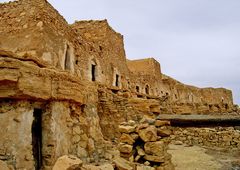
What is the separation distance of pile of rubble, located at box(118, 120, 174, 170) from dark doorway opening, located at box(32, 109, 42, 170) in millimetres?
1557

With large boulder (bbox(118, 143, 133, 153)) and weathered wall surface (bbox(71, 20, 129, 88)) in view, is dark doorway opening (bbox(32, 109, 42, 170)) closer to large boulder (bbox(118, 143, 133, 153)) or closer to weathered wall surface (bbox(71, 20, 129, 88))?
large boulder (bbox(118, 143, 133, 153))

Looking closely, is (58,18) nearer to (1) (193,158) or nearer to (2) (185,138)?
(2) (185,138)

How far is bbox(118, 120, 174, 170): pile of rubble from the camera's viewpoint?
527 cm

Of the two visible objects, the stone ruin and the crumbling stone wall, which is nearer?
the stone ruin

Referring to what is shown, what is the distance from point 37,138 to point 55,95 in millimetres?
887

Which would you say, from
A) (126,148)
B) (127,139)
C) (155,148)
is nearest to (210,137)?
(155,148)

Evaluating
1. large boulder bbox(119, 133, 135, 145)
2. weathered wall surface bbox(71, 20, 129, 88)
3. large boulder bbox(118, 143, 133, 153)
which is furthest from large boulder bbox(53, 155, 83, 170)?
weathered wall surface bbox(71, 20, 129, 88)

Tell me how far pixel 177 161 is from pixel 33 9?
8862 millimetres

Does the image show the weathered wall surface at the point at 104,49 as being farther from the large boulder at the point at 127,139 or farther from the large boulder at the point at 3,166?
the large boulder at the point at 3,166

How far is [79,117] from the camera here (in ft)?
20.3

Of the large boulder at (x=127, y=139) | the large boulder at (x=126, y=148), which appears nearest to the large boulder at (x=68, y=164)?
the large boulder at (x=126, y=148)

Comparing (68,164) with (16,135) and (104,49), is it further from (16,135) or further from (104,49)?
(104,49)

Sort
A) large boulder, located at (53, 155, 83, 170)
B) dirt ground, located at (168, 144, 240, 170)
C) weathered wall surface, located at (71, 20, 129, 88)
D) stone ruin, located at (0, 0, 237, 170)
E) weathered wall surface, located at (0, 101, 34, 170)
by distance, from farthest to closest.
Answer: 1. weathered wall surface, located at (71, 20, 129, 88)
2. dirt ground, located at (168, 144, 240, 170)
3. stone ruin, located at (0, 0, 237, 170)
4. weathered wall surface, located at (0, 101, 34, 170)
5. large boulder, located at (53, 155, 83, 170)

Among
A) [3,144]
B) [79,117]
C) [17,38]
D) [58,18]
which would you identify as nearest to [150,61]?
[58,18]
